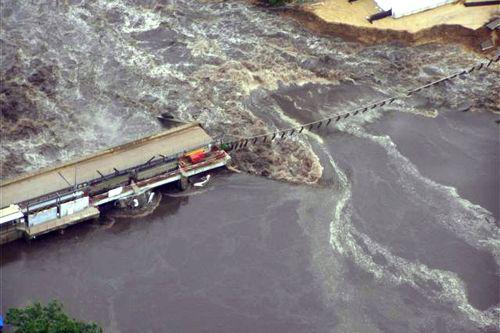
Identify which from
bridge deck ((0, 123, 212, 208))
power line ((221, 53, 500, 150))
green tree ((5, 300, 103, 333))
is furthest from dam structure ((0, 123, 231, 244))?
green tree ((5, 300, 103, 333))

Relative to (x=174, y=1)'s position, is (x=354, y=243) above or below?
below

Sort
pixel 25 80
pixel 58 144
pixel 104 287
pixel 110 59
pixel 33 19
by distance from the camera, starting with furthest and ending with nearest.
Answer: pixel 33 19 → pixel 110 59 → pixel 25 80 → pixel 58 144 → pixel 104 287


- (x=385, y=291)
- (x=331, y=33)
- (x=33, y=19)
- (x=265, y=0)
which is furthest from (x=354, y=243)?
(x=33, y=19)

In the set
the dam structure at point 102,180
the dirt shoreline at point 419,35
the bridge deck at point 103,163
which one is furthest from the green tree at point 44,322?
the dirt shoreline at point 419,35

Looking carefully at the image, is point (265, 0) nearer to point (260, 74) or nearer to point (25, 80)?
point (260, 74)

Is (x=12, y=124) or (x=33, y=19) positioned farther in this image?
(x=33, y=19)

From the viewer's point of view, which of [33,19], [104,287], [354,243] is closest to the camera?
[104,287]

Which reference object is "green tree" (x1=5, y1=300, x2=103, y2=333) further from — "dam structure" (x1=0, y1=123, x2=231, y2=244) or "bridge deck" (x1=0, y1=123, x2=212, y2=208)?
"bridge deck" (x1=0, y1=123, x2=212, y2=208)

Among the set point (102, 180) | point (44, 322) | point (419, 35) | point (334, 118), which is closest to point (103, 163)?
point (102, 180)

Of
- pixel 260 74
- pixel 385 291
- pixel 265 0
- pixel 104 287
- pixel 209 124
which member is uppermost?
pixel 265 0
